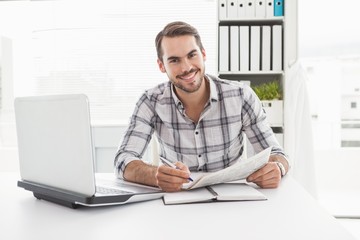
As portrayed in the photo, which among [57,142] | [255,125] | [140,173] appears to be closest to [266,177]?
[140,173]

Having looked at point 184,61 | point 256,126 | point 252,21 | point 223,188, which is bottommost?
point 223,188

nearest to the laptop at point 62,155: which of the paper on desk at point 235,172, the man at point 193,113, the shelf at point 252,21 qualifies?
the paper on desk at point 235,172

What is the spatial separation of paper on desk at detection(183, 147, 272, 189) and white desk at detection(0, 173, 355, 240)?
88mm

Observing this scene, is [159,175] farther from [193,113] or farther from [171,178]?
[193,113]

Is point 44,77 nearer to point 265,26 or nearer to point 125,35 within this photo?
point 125,35

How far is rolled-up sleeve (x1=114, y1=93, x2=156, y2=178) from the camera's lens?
148 centimetres

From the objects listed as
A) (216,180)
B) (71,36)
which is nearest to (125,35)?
(71,36)

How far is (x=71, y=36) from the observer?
3.73 metres

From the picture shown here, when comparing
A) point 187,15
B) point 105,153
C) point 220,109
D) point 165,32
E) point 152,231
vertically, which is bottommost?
point 105,153

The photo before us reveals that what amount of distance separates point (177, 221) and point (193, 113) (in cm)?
91

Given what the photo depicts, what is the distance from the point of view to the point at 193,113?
1777 millimetres

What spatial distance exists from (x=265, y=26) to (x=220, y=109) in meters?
1.34

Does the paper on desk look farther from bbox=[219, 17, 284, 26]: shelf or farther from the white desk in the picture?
bbox=[219, 17, 284, 26]: shelf

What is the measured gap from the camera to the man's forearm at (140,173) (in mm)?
1292
